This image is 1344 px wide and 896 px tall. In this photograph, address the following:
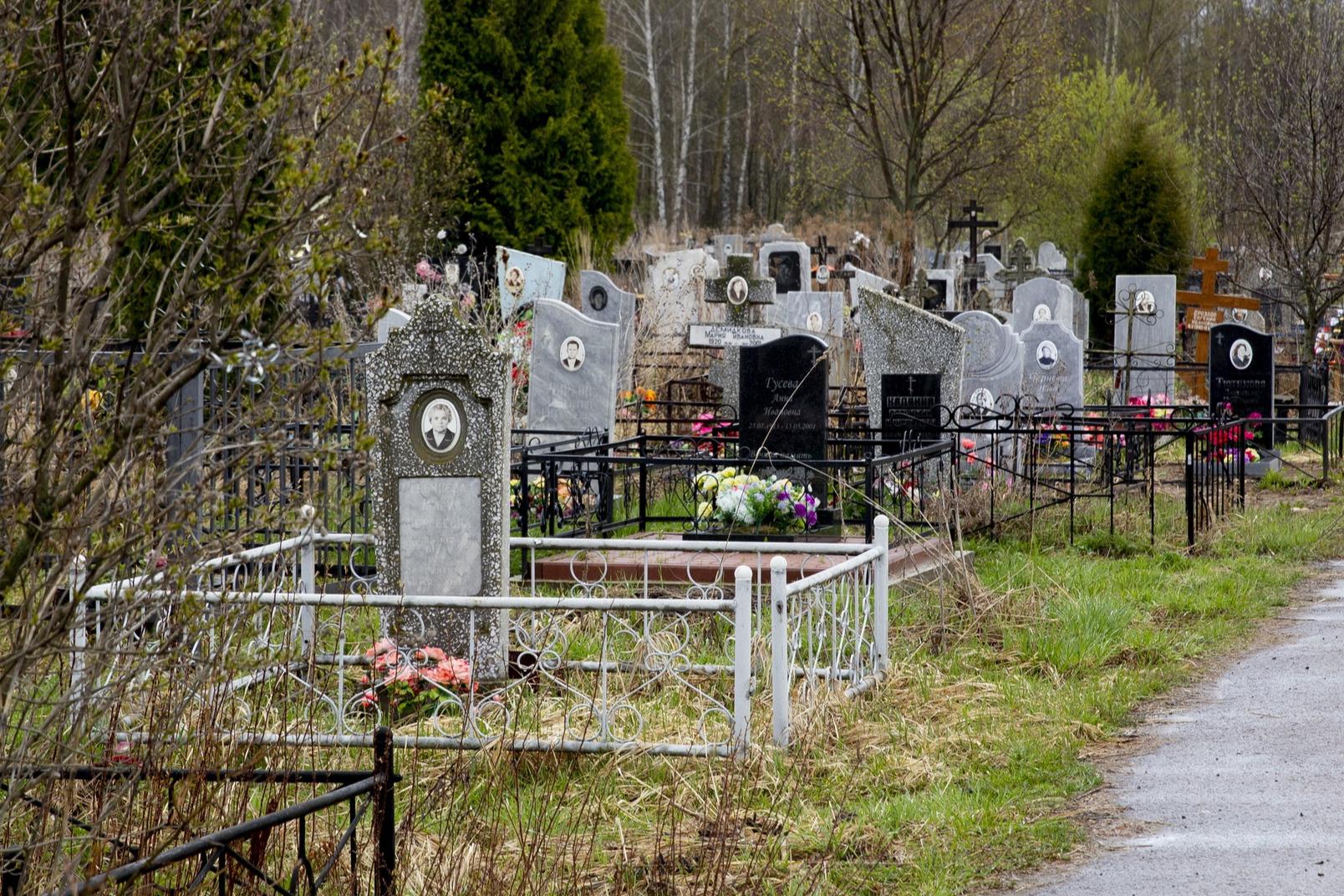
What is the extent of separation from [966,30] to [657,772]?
2097 cm

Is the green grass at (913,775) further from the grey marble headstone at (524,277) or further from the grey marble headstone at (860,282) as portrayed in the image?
the grey marble headstone at (860,282)

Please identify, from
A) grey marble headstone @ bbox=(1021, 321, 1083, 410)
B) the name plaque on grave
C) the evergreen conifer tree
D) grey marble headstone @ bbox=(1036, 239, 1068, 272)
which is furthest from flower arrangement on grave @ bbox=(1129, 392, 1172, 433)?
grey marble headstone @ bbox=(1036, 239, 1068, 272)

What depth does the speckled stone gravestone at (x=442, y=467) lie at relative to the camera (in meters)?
7.17

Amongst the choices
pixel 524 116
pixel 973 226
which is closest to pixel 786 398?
pixel 973 226

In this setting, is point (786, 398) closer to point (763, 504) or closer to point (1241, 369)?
point (763, 504)

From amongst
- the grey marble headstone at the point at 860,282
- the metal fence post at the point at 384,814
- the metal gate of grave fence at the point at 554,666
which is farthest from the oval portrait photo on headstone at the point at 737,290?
the metal fence post at the point at 384,814

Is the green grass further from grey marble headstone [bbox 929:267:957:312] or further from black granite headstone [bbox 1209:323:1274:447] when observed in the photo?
grey marble headstone [bbox 929:267:957:312]

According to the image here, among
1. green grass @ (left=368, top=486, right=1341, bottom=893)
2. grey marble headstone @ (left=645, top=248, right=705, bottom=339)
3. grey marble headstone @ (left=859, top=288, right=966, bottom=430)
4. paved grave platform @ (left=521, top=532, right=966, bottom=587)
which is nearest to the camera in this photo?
green grass @ (left=368, top=486, right=1341, bottom=893)

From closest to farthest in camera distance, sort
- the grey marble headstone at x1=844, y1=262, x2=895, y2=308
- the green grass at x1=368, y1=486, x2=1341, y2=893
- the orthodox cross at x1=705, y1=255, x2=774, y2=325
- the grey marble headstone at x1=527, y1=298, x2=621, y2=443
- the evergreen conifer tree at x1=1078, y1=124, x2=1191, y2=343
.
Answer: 1. the green grass at x1=368, y1=486, x2=1341, y2=893
2. the grey marble headstone at x1=527, y1=298, x2=621, y2=443
3. the orthodox cross at x1=705, y1=255, x2=774, y2=325
4. the grey marble headstone at x1=844, y1=262, x2=895, y2=308
5. the evergreen conifer tree at x1=1078, y1=124, x2=1191, y2=343

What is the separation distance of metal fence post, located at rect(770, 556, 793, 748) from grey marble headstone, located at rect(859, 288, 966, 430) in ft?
25.0

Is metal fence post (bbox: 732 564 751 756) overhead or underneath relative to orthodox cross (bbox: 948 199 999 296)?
underneath

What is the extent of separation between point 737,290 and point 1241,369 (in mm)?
5533

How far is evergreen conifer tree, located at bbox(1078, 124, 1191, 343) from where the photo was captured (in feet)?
93.0

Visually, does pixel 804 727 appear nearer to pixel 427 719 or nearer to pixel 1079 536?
pixel 427 719
